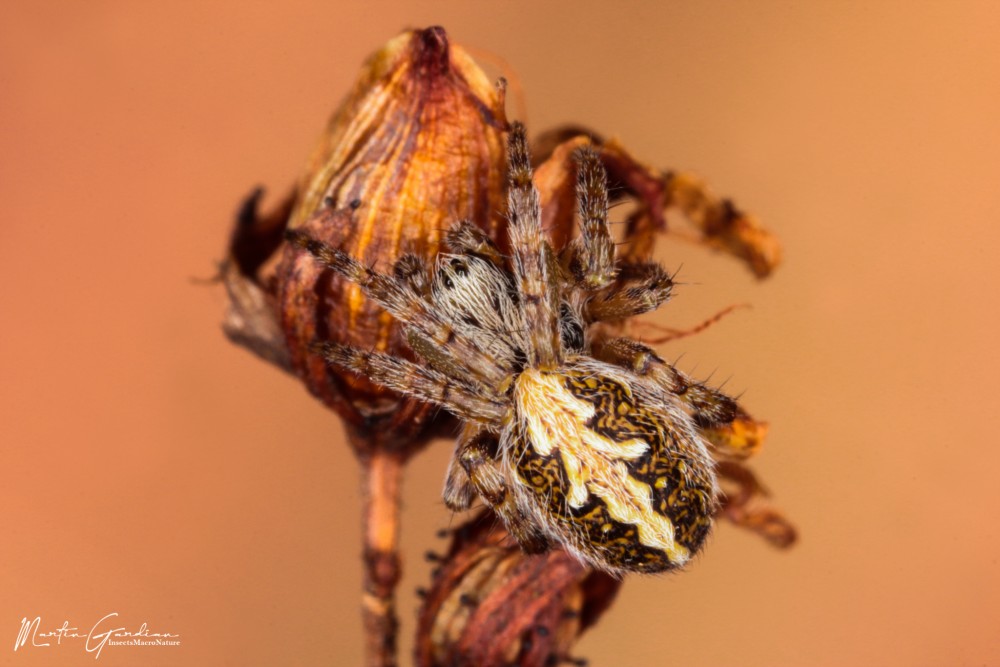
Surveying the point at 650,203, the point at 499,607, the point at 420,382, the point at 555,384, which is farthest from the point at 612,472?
the point at 650,203

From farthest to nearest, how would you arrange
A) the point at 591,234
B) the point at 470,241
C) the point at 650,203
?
the point at 650,203, the point at 591,234, the point at 470,241

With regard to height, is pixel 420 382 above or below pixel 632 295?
below

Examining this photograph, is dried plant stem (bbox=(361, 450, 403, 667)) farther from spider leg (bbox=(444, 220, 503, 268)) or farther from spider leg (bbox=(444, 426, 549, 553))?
spider leg (bbox=(444, 220, 503, 268))

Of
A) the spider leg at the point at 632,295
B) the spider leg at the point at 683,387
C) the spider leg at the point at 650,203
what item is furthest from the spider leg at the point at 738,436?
the spider leg at the point at 650,203

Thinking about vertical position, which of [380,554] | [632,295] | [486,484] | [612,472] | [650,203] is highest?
[650,203]

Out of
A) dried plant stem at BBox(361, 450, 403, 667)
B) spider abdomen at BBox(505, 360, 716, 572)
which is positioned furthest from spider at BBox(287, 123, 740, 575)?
dried plant stem at BBox(361, 450, 403, 667)

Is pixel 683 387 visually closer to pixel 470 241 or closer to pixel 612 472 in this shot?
pixel 612 472

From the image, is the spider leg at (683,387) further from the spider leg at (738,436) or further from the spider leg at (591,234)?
the spider leg at (591,234)

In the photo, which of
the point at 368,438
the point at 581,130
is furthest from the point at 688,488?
the point at 581,130
